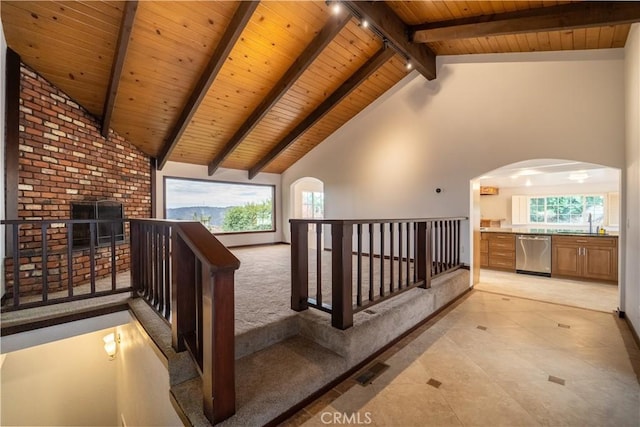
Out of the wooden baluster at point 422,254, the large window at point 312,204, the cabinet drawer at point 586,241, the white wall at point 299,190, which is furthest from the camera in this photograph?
the large window at point 312,204

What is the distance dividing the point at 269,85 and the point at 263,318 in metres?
3.54

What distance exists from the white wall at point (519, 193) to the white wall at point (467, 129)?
14.5 ft

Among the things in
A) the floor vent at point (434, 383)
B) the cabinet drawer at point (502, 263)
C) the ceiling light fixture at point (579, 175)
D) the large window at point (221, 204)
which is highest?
the ceiling light fixture at point (579, 175)

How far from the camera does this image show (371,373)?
7.04 ft

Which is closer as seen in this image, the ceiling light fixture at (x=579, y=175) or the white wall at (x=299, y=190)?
the ceiling light fixture at (x=579, y=175)

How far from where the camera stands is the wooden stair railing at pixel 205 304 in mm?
1393

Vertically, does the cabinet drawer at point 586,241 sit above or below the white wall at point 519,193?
below

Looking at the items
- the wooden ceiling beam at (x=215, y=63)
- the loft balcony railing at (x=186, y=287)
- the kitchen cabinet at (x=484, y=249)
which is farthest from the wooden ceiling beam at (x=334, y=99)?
the kitchen cabinet at (x=484, y=249)

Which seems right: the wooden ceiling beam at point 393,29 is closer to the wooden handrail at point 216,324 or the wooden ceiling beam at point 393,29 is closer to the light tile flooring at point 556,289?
the wooden handrail at point 216,324

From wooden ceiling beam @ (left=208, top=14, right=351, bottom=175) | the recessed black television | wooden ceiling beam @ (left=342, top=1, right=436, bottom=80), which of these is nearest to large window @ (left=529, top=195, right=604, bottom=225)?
wooden ceiling beam @ (left=342, top=1, right=436, bottom=80)

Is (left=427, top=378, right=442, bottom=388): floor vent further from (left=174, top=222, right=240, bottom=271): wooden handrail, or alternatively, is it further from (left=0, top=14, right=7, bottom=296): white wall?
(left=0, top=14, right=7, bottom=296): white wall

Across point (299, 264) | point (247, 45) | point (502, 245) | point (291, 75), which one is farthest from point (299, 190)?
point (299, 264)

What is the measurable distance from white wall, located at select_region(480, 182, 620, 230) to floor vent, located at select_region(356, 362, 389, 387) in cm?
738

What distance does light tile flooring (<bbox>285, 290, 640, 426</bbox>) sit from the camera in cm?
170
